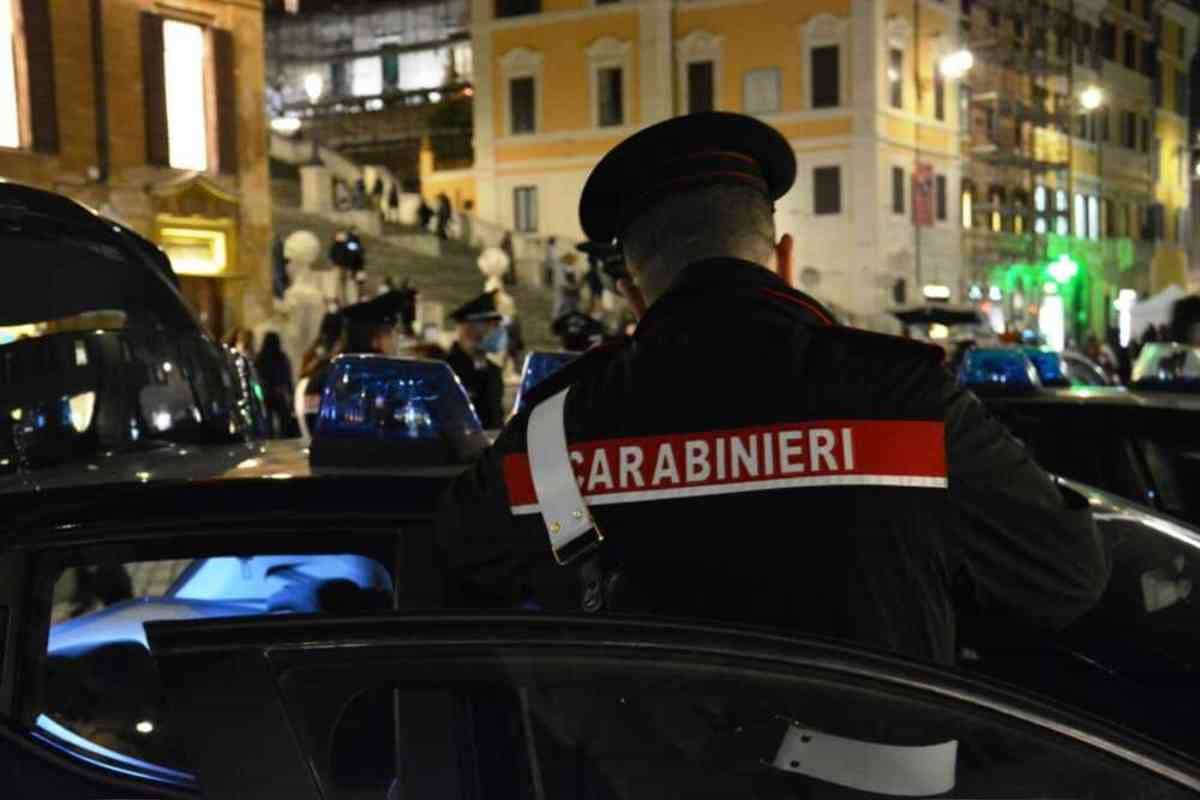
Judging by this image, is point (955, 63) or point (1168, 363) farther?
point (955, 63)

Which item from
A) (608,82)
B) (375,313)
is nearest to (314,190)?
(608,82)

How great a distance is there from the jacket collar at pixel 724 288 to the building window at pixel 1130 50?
47014mm

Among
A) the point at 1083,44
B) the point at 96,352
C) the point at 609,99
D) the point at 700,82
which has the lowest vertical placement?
the point at 96,352

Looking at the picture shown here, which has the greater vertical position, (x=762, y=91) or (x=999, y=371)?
(x=762, y=91)

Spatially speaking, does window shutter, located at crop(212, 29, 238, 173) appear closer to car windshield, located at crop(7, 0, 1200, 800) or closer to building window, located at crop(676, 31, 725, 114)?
car windshield, located at crop(7, 0, 1200, 800)

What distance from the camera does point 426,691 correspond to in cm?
144

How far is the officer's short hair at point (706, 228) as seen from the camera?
1821mm

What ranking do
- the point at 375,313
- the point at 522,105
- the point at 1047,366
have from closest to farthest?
the point at 375,313
the point at 1047,366
the point at 522,105

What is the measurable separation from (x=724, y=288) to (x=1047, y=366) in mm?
6937

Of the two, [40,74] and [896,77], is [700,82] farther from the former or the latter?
[40,74]

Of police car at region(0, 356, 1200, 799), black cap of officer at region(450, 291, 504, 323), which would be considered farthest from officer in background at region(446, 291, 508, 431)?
police car at region(0, 356, 1200, 799)

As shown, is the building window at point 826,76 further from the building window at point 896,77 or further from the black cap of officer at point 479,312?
the black cap of officer at point 479,312

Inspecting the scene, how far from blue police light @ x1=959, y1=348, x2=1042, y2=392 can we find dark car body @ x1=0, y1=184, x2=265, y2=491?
288cm

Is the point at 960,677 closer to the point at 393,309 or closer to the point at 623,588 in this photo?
the point at 623,588
